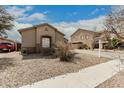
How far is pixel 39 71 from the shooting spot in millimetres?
7707

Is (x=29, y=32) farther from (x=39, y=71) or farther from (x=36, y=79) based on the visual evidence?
(x=36, y=79)

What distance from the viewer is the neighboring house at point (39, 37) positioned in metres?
14.3

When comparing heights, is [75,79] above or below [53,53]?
below

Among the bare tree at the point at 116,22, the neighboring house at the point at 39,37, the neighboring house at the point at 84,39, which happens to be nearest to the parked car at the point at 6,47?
the neighboring house at the point at 39,37

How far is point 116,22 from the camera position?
8203mm

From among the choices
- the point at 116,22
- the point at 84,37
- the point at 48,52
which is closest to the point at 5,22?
the point at 48,52

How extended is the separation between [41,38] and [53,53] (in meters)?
2.87

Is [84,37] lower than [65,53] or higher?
higher

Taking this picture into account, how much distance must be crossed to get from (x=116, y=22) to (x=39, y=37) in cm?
783

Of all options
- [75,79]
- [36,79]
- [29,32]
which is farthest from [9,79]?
[29,32]

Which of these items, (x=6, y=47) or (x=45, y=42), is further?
(x=6, y=47)

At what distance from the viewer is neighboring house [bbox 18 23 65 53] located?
1430cm

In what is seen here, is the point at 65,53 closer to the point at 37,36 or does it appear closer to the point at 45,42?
the point at 45,42
